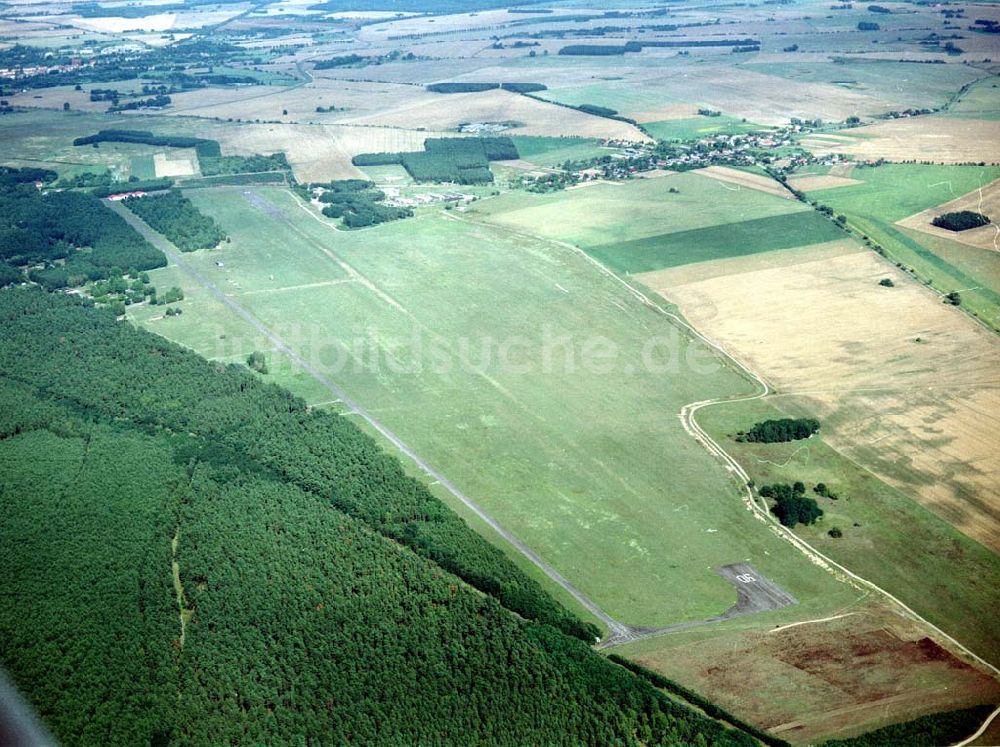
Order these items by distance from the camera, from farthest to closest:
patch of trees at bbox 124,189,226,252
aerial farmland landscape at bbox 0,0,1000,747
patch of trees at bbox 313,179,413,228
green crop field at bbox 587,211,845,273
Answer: patch of trees at bbox 313,179,413,228 → patch of trees at bbox 124,189,226,252 → green crop field at bbox 587,211,845,273 → aerial farmland landscape at bbox 0,0,1000,747

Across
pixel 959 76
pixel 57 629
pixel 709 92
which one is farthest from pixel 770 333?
pixel 959 76

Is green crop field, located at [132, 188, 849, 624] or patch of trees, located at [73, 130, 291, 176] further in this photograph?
patch of trees, located at [73, 130, 291, 176]

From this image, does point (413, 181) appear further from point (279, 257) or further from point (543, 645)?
point (543, 645)

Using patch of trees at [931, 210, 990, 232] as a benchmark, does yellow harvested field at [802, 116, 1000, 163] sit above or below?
above

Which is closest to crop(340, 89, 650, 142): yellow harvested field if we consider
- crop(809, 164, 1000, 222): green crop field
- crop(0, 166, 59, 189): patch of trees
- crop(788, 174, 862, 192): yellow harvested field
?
crop(788, 174, 862, 192): yellow harvested field

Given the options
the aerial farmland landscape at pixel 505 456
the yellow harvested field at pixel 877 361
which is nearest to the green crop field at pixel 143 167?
the aerial farmland landscape at pixel 505 456

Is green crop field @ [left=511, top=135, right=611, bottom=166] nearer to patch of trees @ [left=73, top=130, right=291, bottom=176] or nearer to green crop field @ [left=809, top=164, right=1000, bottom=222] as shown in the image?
patch of trees @ [left=73, top=130, right=291, bottom=176]

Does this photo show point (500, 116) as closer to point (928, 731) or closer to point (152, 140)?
point (152, 140)
